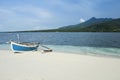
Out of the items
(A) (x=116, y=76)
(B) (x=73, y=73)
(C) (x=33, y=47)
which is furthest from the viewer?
(C) (x=33, y=47)

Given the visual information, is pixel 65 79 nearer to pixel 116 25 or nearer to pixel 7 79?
Answer: pixel 7 79

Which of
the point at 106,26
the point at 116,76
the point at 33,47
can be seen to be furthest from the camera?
the point at 106,26

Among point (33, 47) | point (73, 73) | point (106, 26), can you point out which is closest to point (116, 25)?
point (106, 26)

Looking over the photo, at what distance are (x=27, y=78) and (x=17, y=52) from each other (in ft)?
47.3

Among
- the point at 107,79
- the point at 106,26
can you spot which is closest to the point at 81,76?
the point at 107,79

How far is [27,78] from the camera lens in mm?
8891

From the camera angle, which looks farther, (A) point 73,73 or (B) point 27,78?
(A) point 73,73

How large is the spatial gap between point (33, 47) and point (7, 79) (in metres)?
16.0

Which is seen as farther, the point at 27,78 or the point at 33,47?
the point at 33,47

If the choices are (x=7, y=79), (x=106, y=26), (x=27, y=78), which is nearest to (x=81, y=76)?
(x=27, y=78)

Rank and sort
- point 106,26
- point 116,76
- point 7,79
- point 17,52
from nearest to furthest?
point 7,79 < point 116,76 < point 17,52 < point 106,26

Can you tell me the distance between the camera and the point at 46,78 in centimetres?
902

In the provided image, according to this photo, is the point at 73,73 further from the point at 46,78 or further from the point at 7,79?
the point at 7,79

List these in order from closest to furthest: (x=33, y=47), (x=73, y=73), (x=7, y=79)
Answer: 1. (x=7, y=79)
2. (x=73, y=73)
3. (x=33, y=47)
